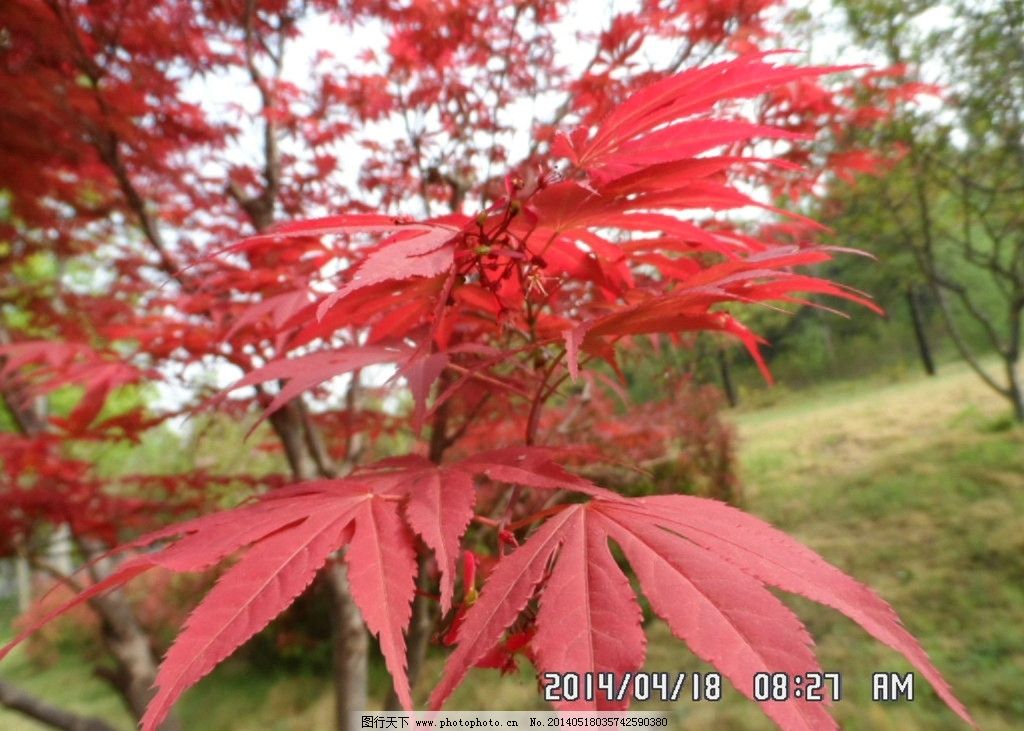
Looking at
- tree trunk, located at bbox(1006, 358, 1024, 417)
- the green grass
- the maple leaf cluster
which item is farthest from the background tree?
the maple leaf cluster

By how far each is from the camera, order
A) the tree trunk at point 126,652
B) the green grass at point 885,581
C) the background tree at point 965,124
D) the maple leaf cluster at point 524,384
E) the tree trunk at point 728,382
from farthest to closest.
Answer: the tree trunk at point 728,382 → the background tree at point 965,124 → the green grass at point 885,581 → the tree trunk at point 126,652 → the maple leaf cluster at point 524,384

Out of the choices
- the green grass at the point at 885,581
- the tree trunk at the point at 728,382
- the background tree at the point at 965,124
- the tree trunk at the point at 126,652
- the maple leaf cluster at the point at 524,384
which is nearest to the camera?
the maple leaf cluster at the point at 524,384

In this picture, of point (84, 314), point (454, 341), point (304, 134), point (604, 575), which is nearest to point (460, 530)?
point (604, 575)

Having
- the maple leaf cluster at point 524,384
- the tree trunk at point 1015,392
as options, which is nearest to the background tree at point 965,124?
the tree trunk at point 1015,392

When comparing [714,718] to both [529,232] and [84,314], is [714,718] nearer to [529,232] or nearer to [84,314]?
[529,232]

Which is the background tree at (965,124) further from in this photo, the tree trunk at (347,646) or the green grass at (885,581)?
the tree trunk at (347,646)

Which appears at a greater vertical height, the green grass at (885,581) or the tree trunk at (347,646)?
the tree trunk at (347,646)

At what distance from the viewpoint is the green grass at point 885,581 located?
7.51 ft

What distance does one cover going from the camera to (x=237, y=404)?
1.79m

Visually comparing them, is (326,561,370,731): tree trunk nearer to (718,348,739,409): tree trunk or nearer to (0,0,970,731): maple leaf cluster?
(0,0,970,731): maple leaf cluster

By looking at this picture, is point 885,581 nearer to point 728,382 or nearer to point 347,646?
point 347,646

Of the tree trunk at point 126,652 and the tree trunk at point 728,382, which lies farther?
the tree trunk at point 728,382

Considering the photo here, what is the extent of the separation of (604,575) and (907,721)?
2.48 m

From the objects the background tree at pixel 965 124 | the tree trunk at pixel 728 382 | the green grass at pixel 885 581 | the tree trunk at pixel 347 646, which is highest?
the background tree at pixel 965 124
